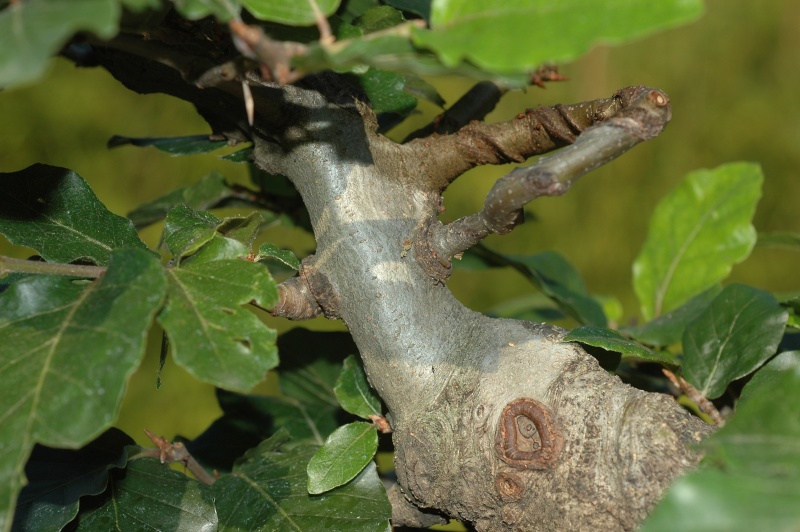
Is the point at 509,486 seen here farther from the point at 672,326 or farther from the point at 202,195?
the point at 202,195

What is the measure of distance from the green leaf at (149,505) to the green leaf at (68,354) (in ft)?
0.55

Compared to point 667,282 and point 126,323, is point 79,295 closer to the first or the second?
point 126,323

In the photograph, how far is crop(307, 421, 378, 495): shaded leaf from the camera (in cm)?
47

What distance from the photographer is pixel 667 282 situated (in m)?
0.77

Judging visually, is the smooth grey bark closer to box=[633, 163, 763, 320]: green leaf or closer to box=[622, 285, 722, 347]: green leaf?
box=[622, 285, 722, 347]: green leaf

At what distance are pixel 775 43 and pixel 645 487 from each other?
1.95 metres

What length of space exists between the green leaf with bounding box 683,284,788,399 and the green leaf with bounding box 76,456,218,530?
358 millimetres

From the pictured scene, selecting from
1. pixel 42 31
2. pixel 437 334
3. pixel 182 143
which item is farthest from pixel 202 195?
pixel 42 31

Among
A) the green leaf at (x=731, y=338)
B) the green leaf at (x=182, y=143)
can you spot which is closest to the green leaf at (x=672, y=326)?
the green leaf at (x=731, y=338)

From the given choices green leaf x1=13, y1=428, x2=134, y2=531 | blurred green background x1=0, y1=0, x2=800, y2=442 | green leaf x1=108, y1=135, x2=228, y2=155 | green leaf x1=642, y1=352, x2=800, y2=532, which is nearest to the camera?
green leaf x1=642, y1=352, x2=800, y2=532

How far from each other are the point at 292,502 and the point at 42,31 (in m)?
0.33

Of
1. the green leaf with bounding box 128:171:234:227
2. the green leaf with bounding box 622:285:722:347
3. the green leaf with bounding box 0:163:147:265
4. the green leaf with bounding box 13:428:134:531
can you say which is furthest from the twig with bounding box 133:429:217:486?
the green leaf with bounding box 622:285:722:347

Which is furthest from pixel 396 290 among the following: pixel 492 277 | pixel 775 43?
pixel 775 43

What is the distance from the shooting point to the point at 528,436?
41 centimetres
